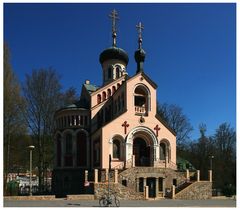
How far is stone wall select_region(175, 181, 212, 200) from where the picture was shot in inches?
1231

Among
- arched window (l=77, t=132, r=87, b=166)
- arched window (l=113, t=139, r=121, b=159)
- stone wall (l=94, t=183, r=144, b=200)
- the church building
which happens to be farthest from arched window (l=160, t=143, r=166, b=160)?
arched window (l=77, t=132, r=87, b=166)

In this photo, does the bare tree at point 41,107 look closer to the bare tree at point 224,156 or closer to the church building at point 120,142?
the church building at point 120,142

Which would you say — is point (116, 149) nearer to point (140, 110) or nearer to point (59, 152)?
point (140, 110)

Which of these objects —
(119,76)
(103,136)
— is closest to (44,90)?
(119,76)

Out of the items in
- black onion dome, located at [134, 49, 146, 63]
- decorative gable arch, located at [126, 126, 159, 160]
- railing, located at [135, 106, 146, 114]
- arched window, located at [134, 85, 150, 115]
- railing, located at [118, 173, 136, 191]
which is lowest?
railing, located at [118, 173, 136, 191]

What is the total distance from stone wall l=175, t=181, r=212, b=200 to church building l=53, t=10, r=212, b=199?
1857 mm

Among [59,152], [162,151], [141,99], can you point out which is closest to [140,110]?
[141,99]

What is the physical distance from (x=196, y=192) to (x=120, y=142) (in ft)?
27.2

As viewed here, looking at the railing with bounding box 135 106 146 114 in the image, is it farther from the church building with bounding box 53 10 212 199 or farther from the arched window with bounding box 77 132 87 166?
the arched window with bounding box 77 132 87 166

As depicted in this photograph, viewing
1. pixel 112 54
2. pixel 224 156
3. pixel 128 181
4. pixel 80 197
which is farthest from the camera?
pixel 224 156

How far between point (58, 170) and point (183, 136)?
2250 centimetres

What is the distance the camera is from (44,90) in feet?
142

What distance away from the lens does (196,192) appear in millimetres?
31938

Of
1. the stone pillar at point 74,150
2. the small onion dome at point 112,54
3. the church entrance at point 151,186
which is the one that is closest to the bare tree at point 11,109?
the stone pillar at point 74,150
